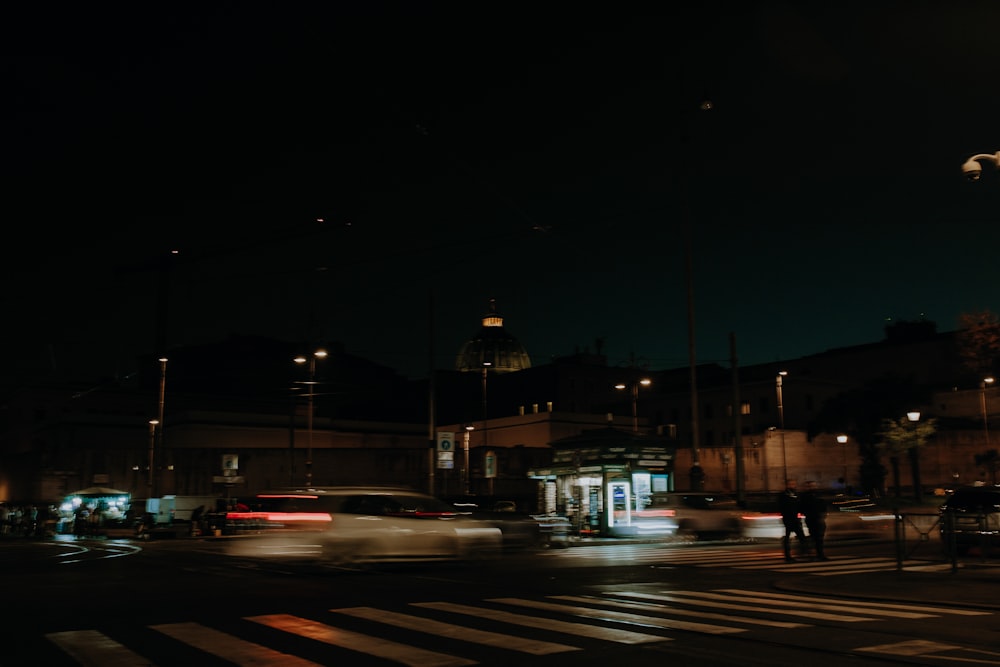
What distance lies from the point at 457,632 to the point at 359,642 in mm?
1134

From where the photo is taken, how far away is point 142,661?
28.8 feet

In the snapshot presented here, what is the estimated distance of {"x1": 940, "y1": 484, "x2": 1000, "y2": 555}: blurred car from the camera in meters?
17.3

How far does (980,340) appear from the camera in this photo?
27328 mm

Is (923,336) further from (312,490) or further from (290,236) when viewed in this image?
(312,490)

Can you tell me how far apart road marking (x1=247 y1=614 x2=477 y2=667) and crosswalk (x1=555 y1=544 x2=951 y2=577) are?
9.80m

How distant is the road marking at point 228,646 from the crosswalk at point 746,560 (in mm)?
10918

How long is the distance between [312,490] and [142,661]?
13120 millimetres

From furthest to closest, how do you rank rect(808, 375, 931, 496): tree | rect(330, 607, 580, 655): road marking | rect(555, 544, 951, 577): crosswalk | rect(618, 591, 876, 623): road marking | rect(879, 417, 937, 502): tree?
rect(808, 375, 931, 496): tree
rect(879, 417, 937, 502): tree
rect(555, 544, 951, 577): crosswalk
rect(618, 591, 876, 623): road marking
rect(330, 607, 580, 655): road marking

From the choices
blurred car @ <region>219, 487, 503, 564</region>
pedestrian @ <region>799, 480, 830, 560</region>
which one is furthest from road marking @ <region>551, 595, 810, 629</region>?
pedestrian @ <region>799, 480, 830, 560</region>

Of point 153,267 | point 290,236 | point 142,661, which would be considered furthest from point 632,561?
point 153,267

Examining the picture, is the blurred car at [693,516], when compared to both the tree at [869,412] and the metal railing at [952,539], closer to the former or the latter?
the metal railing at [952,539]

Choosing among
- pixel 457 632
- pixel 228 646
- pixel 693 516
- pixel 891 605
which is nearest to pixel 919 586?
pixel 891 605

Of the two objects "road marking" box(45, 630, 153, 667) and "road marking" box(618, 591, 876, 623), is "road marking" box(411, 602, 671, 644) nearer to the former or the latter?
"road marking" box(618, 591, 876, 623)

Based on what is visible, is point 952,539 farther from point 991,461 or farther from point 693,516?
point 991,461
